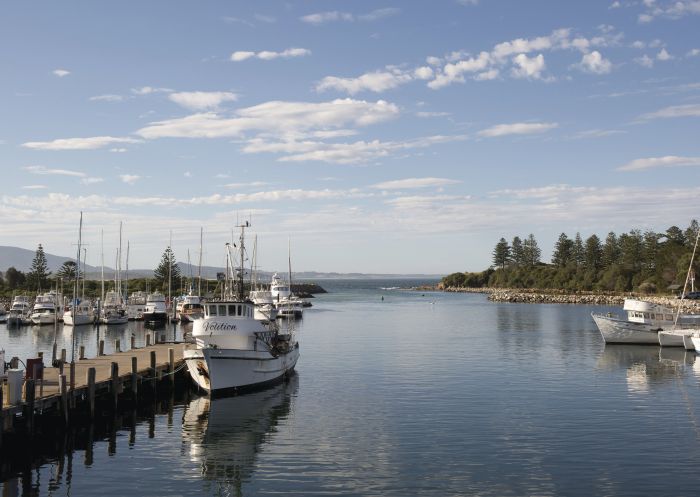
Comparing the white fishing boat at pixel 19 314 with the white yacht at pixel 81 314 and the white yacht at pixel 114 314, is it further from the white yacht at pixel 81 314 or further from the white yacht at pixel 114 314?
the white yacht at pixel 114 314

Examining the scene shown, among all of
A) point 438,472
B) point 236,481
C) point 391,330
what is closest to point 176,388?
point 236,481

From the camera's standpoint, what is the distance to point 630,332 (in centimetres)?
7619

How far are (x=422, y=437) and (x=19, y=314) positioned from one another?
98.0 m

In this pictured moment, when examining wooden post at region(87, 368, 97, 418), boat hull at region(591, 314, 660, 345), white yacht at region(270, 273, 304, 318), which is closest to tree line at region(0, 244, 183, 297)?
white yacht at region(270, 273, 304, 318)

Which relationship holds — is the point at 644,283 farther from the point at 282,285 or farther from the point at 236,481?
the point at 236,481

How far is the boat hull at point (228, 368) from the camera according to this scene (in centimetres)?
4391

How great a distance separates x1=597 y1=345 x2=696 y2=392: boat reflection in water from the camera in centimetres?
5296

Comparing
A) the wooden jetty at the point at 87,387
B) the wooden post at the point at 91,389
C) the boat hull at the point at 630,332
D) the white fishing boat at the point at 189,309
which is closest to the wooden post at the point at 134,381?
the wooden jetty at the point at 87,387

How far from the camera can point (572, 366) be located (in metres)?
59.7

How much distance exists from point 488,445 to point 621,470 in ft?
19.7

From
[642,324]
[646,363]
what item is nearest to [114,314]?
[642,324]

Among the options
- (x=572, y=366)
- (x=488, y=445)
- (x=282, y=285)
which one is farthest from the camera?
(x=282, y=285)

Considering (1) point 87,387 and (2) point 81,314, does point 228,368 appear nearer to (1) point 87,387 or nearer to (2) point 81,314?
(1) point 87,387

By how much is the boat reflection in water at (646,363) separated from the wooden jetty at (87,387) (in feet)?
106
